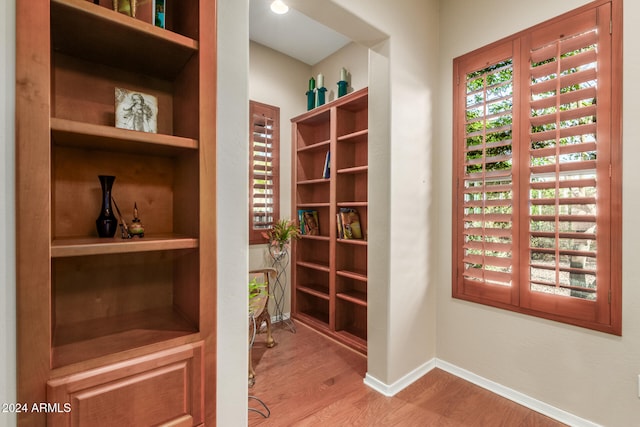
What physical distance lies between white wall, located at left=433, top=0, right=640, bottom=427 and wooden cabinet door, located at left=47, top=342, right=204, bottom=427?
194 cm

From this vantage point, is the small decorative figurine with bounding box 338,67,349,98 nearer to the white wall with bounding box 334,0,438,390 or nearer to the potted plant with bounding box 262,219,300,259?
the white wall with bounding box 334,0,438,390

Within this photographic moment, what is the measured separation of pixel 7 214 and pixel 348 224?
94.9 inches

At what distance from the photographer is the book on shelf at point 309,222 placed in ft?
11.1

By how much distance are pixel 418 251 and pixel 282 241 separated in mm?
1457

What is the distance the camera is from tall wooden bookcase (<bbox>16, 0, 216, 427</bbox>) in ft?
2.59

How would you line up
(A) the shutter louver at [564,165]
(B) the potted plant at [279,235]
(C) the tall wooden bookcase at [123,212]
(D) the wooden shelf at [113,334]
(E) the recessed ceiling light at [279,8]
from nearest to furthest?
(C) the tall wooden bookcase at [123,212]
(D) the wooden shelf at [113,334]
(A) the shutter louver at [564,165]
(E) the recessed ceiling light at [279,8]
(B) the potted plant at [279,235]

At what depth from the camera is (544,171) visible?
1.82m

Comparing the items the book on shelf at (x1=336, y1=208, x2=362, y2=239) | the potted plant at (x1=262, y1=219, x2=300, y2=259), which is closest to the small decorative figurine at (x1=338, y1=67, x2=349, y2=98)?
the book on shelf at (x1=336, y1=208, x2=362, y2=239)

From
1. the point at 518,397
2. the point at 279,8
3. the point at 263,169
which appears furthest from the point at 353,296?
the point at 279,8

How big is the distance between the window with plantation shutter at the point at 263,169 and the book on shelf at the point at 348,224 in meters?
0.81

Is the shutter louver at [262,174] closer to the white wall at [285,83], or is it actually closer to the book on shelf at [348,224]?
the white wall at [285,83]

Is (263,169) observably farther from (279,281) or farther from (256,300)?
(256,300)

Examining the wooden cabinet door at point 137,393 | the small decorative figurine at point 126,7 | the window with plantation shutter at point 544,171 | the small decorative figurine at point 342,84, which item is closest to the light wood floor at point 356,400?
the window with plantation shutter at point 544,171

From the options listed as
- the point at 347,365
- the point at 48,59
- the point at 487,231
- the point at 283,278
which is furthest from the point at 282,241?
the point at 48,59
